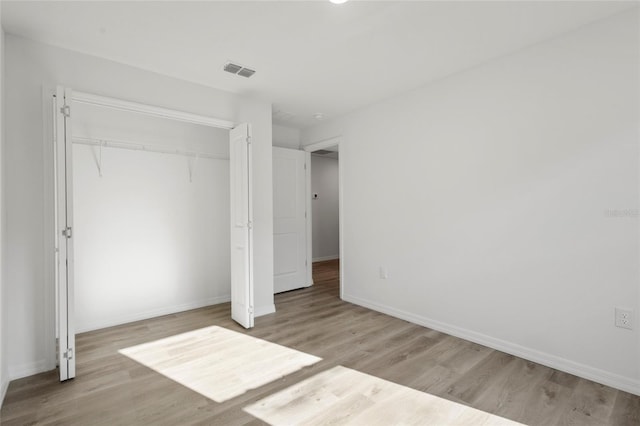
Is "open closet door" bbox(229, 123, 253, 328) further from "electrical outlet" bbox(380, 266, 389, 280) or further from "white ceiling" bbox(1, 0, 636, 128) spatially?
"electrical outlet" bbox(380, 266, 389, 280)

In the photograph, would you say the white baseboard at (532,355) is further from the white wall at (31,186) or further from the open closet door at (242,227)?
the white wall at (31,186)

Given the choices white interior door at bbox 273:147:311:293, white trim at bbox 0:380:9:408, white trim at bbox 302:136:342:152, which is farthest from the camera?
white interior door at bbox 273:147:311:293

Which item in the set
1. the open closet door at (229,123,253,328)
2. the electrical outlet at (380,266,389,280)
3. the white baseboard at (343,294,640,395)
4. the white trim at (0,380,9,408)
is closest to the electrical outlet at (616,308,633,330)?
the white baseboard at (343,294,640,395)

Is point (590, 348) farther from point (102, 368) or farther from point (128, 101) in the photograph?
point (128, 101)

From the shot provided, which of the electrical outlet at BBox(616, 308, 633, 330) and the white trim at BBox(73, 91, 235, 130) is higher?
A: the white trim at BBox(73, 91, 235, 130)

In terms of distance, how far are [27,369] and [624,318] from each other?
14.3 feet

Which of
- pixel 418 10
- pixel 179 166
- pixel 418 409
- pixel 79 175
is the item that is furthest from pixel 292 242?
pixel 418 10

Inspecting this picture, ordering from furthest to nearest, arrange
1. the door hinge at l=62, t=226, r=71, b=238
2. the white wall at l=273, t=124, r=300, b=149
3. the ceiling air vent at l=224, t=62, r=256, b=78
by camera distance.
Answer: the white wall at l=273, t=124, r=300, b=149 → the ceiling air vent at l=224, t=62, r=256, b=78 → the door hinge at l=62, t=226, r=71, b=238

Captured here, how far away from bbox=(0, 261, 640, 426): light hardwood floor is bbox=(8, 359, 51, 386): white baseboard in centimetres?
7

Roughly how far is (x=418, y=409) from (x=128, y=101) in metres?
3.40

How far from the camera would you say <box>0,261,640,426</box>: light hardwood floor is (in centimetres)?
187

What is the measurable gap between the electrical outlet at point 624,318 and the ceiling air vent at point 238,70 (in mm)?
3537

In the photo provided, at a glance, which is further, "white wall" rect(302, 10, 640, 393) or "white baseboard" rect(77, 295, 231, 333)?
"white baseboard" rect(77, 295, 231, 333)

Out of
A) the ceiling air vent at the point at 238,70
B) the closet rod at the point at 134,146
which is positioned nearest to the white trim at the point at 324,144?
the closet rod at the point at 134,146
